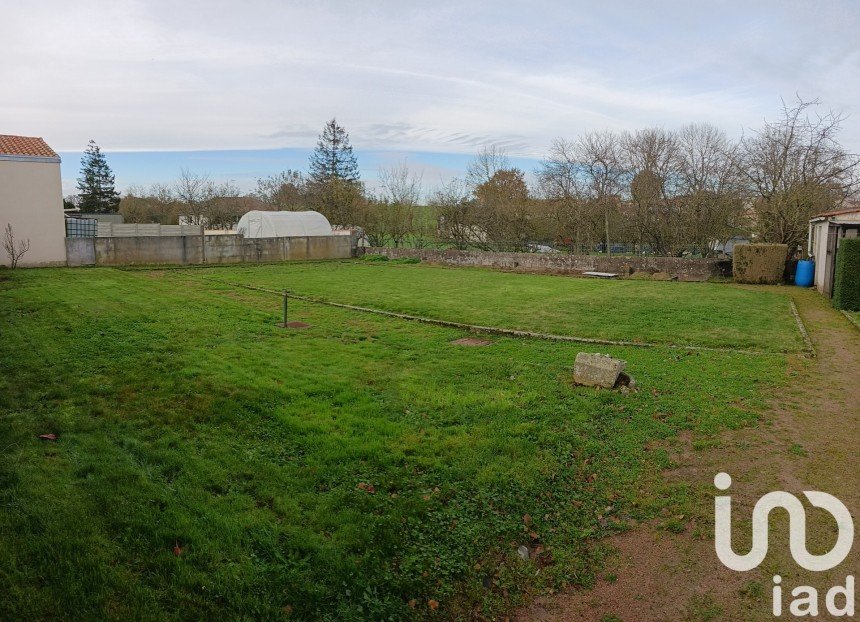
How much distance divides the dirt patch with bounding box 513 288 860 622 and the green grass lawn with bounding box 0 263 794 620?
218 mm

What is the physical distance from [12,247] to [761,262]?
1139 inches

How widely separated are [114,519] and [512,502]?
3.11 meters

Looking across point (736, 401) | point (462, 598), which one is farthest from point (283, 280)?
point (462, 598)

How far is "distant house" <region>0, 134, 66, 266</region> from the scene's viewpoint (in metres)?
22.0

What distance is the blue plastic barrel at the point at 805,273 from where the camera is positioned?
19.3 metres

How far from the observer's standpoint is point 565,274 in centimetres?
2386

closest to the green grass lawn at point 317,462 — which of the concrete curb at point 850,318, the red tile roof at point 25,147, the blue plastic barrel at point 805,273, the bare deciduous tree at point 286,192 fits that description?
the concrete curb at point 850,318

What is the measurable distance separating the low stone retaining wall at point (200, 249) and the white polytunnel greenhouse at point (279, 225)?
2.35 meters

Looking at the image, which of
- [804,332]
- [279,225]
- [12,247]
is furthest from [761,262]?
[12,247]

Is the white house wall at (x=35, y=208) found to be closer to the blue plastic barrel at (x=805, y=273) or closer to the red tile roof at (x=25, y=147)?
the red tile roof at (x=25, y=147)

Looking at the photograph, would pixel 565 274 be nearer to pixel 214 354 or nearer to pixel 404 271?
pixel 404 271

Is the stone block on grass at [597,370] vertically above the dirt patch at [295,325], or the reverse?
the dirt patch at [295,325]

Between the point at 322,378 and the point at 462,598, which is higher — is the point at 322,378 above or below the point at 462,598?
above

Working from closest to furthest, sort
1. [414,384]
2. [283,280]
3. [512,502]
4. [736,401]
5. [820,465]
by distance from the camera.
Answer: [512,502] < [820,465] < [736,401] < [414,384] < [283,280]
